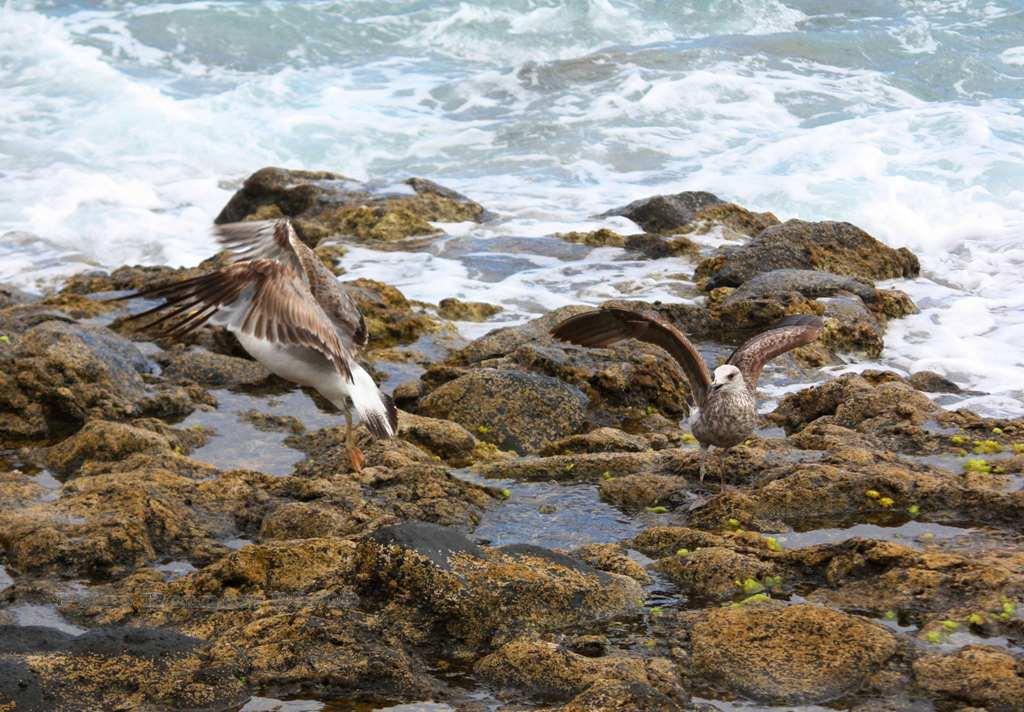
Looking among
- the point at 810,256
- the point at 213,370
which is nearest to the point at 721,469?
the point at 213,370

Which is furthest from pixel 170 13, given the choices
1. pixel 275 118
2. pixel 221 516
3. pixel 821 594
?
pixel 821 594

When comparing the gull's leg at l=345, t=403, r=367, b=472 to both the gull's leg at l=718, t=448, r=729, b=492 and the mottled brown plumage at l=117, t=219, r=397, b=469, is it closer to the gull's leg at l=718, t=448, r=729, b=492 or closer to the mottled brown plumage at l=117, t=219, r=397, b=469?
the mottled brown plumage at l=117, t=219, r=397, b=469

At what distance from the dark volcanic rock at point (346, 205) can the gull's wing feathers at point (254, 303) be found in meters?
9.02

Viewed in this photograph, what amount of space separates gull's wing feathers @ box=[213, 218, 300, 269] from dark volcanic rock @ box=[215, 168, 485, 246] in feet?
25.6

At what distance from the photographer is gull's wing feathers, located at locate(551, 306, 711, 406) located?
754cm

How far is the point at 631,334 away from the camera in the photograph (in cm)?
777

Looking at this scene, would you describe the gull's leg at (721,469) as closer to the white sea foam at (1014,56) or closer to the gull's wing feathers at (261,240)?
the gull's wing feathers at (261,240)

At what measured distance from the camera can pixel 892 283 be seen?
1449cm

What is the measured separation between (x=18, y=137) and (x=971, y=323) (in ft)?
55.4

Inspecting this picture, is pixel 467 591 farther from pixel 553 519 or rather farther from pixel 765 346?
pixel 765 346

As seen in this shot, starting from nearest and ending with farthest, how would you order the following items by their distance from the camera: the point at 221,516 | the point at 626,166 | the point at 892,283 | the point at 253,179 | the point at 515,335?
the point at 221,516
the point at 515,335
the point at 892,283
the point at 253,179
the point at 626,166

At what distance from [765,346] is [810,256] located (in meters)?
6.61

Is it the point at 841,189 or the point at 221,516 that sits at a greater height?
the point at 221,516

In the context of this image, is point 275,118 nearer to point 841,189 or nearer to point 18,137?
point 18,137
